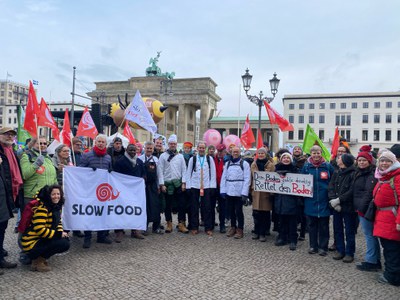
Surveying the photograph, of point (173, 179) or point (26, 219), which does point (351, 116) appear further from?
point (26, 219)

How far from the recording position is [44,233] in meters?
5.30

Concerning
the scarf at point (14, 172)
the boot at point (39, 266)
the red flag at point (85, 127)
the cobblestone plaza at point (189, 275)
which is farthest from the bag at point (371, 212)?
the red flag at point (85, 127)

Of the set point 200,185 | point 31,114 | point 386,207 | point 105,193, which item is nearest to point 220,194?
point 200,185

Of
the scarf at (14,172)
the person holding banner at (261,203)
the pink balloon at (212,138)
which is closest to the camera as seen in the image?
the scarf at (14,172)

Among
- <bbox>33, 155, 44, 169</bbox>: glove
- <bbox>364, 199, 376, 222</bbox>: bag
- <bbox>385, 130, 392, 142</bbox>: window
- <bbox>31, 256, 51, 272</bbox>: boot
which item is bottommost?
<bbox>31, 256, 51, 272</bbox>: boot

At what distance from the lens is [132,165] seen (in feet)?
24.6

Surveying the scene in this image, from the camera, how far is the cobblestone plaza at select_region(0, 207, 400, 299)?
15.1 ft

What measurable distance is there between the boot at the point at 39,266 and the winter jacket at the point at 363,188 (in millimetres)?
5279

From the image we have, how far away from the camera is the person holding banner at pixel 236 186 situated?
7934 mm

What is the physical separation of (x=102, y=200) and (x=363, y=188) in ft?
16.1

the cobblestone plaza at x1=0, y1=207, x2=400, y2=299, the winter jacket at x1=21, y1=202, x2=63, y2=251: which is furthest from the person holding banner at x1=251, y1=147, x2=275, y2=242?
the winter jacket at x1=21, y1=202, x2=63, y2=251

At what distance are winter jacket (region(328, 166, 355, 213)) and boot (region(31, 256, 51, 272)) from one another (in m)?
5.20

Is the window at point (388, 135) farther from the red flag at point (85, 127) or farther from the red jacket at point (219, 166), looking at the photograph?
the red jacket at point (219, 166)

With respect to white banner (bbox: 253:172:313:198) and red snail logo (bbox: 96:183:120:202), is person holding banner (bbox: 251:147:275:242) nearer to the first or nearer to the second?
white banner (bbox: 253:172:313:198)
